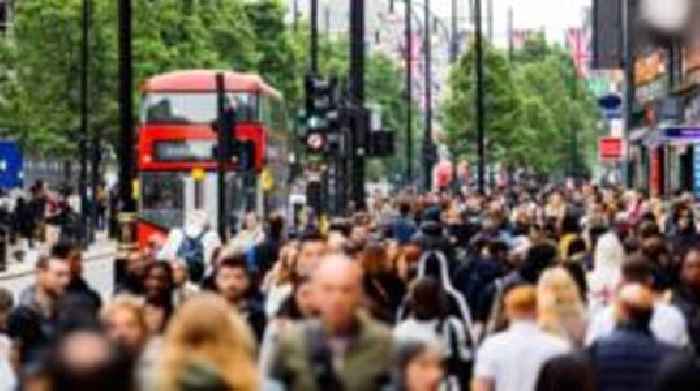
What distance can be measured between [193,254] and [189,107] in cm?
2215

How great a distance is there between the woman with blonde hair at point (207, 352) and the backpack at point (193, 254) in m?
14.6

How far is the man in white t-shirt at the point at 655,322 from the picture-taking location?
1332 centimetres

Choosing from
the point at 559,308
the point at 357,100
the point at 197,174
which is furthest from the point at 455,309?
the point at 197,174

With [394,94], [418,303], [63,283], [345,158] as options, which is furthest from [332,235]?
[394,94]

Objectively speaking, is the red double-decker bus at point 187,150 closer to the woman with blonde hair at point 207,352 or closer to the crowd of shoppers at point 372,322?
the crowd of shoppers at point 372,322

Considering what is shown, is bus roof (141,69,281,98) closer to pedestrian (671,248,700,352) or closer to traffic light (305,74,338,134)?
traffic light (305,74,338,134)

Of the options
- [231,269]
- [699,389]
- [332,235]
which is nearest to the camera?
[699,389]

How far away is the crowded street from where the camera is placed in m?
8.77

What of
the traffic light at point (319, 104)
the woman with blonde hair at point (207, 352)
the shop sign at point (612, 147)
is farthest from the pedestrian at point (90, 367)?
the shop sign at point (612, 147)

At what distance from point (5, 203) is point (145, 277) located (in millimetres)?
49222

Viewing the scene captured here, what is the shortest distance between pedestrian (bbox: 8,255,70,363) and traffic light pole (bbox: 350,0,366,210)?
23355 millimetres

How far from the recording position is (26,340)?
1299 cm

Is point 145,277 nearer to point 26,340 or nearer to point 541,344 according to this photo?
point 26,340

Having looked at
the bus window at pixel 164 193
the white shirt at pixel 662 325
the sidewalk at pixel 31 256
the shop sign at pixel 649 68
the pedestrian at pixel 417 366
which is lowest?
the sidewalk at pixel 31 256
